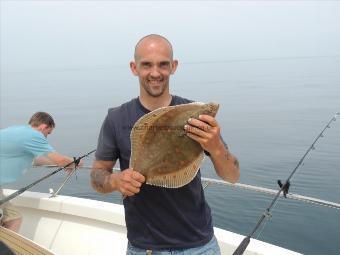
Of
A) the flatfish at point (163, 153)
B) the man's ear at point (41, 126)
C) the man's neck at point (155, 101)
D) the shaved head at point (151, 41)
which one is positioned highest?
the shaved head at point (151, 41)

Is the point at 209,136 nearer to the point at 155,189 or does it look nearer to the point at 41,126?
the point at 155,189

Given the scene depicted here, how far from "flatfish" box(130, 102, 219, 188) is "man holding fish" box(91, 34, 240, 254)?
204 millimetres

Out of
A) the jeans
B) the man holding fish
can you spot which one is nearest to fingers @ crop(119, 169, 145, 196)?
the man holding fish

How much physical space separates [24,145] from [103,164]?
2.75 m

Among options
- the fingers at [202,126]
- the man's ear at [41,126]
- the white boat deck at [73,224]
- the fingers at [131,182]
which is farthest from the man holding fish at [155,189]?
the man's ear at [41,126]

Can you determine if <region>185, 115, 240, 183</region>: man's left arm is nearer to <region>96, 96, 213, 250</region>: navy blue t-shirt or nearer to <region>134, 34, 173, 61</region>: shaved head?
<region>96, 96, 213, 250</region>: navy blue t-shirt

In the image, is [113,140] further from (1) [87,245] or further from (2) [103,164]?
(1) [87,245]

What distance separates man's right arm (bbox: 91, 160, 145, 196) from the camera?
95.4 inches

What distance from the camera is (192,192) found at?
2.74 meters

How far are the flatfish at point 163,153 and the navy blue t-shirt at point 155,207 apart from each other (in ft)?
0.77

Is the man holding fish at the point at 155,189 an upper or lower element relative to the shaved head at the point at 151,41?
lower

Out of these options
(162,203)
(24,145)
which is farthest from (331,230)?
(162,203)

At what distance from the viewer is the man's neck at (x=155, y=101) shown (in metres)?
2.77

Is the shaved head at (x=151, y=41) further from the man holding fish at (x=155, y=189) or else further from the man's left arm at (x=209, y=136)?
the man's left arm at (x=209, y=136)
